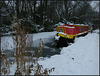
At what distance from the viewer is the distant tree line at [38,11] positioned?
11.7 m

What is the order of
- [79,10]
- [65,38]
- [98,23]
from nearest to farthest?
[65,38] → [79,10] → [98,23]

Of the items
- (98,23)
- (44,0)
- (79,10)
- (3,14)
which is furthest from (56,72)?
(98,23)

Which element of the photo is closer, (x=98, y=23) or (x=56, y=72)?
(x=56, y=72)

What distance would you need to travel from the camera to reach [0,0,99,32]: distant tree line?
11.7 m

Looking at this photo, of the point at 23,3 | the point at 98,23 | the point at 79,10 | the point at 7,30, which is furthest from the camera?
the point at 98,23

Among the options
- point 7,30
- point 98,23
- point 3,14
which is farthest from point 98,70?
point 98,23

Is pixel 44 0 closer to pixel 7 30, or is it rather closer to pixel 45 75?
pixel 7 30

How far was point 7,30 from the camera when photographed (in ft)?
35.4

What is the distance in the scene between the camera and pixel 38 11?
15.5 metres

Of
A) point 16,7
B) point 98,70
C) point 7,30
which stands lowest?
point 98,70

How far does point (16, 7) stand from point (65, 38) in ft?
25.0

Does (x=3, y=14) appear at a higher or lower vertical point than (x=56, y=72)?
higher

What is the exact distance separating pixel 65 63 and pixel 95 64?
1.30 meters

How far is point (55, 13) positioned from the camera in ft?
64.4
